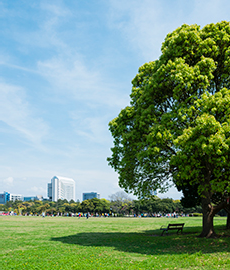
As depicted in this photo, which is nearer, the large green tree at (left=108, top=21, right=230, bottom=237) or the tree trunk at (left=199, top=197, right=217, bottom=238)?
the large green tree at (left=108, top=21, right=230, bottom=237)

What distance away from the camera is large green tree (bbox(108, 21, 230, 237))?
1276 centimetres

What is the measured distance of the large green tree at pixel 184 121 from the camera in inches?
502

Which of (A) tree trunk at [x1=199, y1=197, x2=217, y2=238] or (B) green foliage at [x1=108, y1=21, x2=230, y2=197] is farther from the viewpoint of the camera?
(A) tree trunk at [x1=199, y1=197, x2=217, y2=238]

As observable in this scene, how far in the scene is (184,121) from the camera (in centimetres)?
1455

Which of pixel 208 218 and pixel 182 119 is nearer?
pixel 182 119

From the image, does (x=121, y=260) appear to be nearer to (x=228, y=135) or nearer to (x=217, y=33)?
(x=228, y=135)

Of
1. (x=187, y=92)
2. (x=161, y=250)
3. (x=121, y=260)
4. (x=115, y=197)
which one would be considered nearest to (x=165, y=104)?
(x=187, y=92)

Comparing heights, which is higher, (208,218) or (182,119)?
(182,119)

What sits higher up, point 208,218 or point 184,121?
point 184,121

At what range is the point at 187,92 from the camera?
1523cm

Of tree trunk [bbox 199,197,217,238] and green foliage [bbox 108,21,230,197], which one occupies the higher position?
green foliage [bbox 108,21,230,197]

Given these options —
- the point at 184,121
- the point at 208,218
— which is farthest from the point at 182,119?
the point at 208,218

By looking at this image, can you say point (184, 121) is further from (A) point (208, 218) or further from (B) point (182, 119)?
(A) point (208, 218)

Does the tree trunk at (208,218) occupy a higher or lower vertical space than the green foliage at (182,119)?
lower
